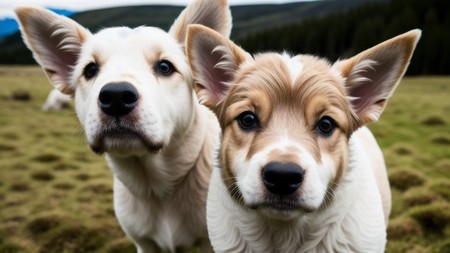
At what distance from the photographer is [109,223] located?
22.4 ft

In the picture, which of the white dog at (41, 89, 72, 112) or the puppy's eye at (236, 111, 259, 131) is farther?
the white dog at (41, 89, 72, 112)

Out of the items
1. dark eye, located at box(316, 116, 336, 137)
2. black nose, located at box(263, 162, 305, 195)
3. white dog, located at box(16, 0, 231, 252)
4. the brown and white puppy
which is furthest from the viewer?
white dog, located at box(16, 0, 231, 252)

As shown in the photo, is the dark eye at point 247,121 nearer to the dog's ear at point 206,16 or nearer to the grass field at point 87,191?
the dog's ear at point 206,16

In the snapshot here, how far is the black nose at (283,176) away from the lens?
2.89m

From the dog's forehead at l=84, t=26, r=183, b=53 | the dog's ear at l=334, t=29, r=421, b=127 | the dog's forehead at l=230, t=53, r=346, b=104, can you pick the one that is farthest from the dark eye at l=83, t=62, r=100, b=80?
the dog's ear at l=334, t=29, r=421, b=127

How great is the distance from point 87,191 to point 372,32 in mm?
69106

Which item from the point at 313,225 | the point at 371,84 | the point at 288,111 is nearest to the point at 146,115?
the point at 288,111

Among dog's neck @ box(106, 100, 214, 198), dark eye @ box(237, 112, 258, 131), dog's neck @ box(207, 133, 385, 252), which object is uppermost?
dark eye @ box(237, 112, 258, 131)

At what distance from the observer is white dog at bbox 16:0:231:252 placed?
3.85 meters

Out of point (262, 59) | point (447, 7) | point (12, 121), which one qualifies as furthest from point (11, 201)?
point (447, 7)

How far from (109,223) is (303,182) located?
4.63 m

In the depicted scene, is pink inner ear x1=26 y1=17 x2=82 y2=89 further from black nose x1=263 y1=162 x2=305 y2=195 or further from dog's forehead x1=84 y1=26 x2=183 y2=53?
black nose x1=263 y1=162 x2=305 y2=195

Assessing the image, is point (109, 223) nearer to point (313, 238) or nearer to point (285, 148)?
point (313, 238)

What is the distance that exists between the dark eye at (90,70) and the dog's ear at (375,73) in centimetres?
224
